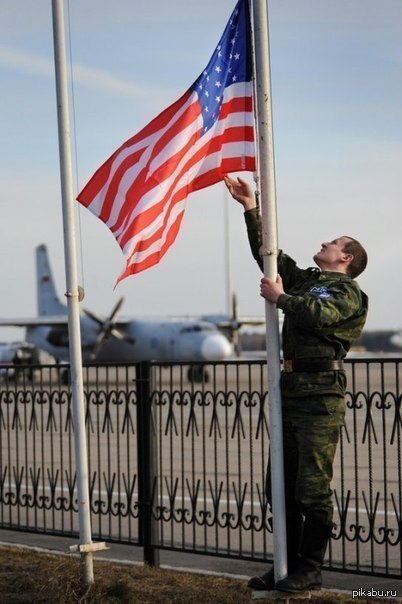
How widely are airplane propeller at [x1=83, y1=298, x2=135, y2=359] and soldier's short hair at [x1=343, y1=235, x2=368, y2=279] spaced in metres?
43.4

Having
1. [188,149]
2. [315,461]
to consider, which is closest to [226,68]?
[188,149]

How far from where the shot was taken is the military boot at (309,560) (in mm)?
5430

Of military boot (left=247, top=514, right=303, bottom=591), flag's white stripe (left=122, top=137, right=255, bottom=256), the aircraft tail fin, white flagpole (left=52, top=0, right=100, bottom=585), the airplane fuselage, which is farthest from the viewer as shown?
the aircraft tail fin

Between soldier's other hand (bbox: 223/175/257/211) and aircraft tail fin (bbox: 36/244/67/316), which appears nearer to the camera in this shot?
soldier's other hand (bbox: 223/175/257/211)

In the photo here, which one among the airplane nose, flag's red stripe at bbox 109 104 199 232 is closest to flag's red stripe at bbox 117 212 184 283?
flag's red stripe at bbox 109 104 199 232

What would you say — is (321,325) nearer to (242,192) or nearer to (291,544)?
(242,192)

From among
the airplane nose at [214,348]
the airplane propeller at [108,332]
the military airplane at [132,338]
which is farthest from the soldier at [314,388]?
the airplane propeller at [108,332]

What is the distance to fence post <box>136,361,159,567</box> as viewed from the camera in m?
7.66

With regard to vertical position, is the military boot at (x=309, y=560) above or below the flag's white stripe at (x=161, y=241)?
below

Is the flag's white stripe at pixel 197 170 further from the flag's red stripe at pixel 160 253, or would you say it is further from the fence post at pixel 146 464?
the fence post at pixel 146 464

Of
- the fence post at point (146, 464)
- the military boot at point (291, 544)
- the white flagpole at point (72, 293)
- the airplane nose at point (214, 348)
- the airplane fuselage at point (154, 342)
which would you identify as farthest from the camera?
the airplane fuselage at point (154, 342)

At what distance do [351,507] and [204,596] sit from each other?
4.24m

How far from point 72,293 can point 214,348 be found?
38.7m

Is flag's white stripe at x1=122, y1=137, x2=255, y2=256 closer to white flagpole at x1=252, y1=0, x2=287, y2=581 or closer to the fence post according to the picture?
white flagpole at x1=252, y1=0, x2=287, y2=581
